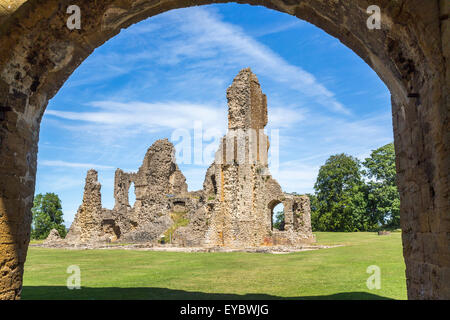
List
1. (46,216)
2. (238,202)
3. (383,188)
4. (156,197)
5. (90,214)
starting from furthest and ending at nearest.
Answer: (46,216) < (383,188) < (156,197) < (90,214) < (238,202)

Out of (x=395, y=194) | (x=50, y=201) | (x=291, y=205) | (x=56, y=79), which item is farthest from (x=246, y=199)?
(x=50, y=201)

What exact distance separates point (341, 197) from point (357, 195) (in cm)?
199

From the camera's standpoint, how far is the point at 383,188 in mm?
40938

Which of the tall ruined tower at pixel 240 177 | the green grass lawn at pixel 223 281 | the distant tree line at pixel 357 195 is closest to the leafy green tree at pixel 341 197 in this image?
the distant tree line at pixel 357 195

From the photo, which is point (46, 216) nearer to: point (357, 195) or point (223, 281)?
point (357, 195)

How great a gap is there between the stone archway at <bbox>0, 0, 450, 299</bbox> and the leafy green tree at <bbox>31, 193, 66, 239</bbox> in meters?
46.5

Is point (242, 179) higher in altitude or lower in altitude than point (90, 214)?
higher

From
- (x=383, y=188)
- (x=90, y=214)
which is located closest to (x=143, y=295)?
(x=90, y=214)

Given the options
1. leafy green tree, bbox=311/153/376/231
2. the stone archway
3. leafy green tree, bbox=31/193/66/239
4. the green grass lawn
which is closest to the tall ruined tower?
the green grass lawn

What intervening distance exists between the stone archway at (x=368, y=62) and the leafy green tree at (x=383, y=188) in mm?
38725

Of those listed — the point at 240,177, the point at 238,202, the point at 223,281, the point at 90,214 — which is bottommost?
the point at 223,281

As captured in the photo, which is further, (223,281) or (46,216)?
(46,216)
